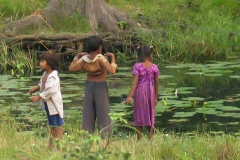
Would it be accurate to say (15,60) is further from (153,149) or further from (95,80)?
(153,149)

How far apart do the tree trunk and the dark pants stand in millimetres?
9292

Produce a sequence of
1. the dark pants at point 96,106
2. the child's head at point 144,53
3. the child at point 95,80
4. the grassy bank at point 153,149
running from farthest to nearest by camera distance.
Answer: the child's head at point 144,53, the dark pants at point 96,106, the child at point 95,80, the grassy bank at point 153,149

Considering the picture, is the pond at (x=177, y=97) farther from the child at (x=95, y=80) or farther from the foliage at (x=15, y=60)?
the child at (x=95, y=80)

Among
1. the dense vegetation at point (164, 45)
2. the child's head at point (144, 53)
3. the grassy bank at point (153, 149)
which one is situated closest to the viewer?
the grassy bank at point (153, 149)

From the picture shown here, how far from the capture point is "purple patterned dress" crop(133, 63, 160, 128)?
7902 millimetres

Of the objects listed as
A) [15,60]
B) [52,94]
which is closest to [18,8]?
[15,60]

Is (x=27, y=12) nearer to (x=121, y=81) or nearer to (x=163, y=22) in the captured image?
(x=163, y=22)

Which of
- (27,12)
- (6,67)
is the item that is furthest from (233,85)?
(27,12)

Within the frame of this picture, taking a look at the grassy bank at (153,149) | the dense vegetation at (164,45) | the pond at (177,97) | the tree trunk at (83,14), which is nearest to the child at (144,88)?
the dense vegetation at (164,45)

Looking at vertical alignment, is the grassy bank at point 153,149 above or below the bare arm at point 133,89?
below

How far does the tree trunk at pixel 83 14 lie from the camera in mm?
17047

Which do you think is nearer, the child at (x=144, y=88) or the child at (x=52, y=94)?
the child at (x=52, y=94)

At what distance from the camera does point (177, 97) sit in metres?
11.6

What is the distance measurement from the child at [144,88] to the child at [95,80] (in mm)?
344
